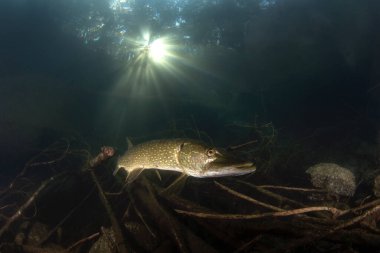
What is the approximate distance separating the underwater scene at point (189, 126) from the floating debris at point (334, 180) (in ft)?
0.07

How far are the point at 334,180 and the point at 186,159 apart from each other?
287 cm

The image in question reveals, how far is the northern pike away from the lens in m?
3.00

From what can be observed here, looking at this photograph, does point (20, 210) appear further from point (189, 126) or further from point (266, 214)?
point (189, 126)

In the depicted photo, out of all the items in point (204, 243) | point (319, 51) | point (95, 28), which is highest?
point (95, 28)

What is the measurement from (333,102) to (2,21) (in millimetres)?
13197

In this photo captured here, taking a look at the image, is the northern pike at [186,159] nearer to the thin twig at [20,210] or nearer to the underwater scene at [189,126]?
the underwater scene at [189,126]

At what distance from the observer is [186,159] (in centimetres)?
336

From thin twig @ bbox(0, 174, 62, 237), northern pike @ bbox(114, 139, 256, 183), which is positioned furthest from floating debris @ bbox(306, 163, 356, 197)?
thin twig @ bbox(0, 174, 62, 237)

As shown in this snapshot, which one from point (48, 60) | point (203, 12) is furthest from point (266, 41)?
point (48, 60)

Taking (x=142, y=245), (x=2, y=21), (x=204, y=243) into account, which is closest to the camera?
(x=204, y=243)

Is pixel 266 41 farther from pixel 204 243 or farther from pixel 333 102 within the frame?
pixel 204 243

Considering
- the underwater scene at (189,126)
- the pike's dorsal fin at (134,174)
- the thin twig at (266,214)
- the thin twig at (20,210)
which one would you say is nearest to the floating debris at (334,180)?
the underwater scene at (189,126)

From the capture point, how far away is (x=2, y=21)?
29.8 ft

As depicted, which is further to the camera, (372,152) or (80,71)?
(80,71)
